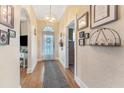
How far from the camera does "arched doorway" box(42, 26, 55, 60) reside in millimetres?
9836

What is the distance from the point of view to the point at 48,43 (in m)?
9.94

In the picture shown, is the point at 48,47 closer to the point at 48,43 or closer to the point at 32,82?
the point at 48,43

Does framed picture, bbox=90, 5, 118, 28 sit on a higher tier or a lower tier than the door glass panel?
higher

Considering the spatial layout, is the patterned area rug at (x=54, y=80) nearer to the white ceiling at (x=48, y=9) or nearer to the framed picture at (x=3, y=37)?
the framed picture at (x=3, y=37)

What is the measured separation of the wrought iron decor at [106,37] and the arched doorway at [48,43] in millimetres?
7335

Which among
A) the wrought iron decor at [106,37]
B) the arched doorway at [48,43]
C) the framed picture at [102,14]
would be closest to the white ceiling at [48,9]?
the arched doorway at [48,43]

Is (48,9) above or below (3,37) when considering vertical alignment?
above

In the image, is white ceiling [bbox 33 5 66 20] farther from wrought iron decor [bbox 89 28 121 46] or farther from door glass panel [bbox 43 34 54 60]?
wrought iron decor [bbox 89 28 121 46]

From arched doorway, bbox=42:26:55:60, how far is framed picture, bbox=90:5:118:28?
716 centimetres

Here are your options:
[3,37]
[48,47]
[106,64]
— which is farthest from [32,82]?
[48,47]

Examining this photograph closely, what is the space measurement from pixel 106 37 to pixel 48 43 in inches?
311

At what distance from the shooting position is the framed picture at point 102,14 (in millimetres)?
1992

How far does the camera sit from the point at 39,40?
9.70 meters

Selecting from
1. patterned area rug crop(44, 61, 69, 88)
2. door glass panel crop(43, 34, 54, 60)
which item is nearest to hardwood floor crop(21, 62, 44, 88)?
patterned area rug crop(44, 61, 69, 88)
